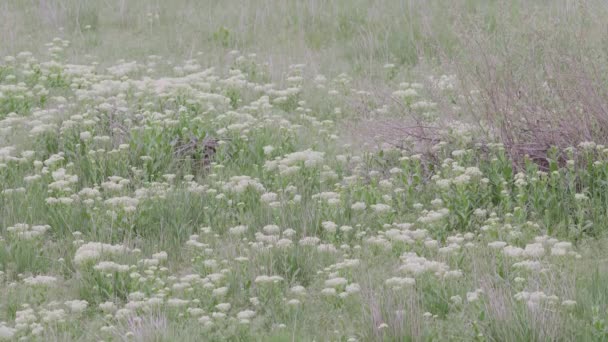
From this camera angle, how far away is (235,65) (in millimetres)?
10898

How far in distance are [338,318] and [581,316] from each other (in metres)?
1.27

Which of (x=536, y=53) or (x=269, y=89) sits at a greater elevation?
(x=536, y=53)

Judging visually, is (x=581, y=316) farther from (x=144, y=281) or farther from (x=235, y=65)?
(x=235, y=65)

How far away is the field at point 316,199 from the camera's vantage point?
514 centimetres

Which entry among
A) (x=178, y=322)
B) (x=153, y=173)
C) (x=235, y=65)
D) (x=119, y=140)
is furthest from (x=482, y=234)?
(x=235, y=65)

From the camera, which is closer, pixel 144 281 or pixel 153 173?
pixel 144 281

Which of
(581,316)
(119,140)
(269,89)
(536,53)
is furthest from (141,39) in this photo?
(581,316)

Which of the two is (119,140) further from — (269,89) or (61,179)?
(269,89)

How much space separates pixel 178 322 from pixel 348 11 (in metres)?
8.08

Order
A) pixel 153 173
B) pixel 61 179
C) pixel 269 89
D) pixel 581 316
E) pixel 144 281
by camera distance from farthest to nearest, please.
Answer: pixel 269 89, pixel 153 173, pixel 61 179, pixel 144 281, pixel 581 316

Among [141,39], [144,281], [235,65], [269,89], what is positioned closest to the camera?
[144,281]

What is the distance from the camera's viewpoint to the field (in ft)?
16.9

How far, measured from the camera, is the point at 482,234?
6430 mm

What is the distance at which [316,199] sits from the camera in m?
6.88
